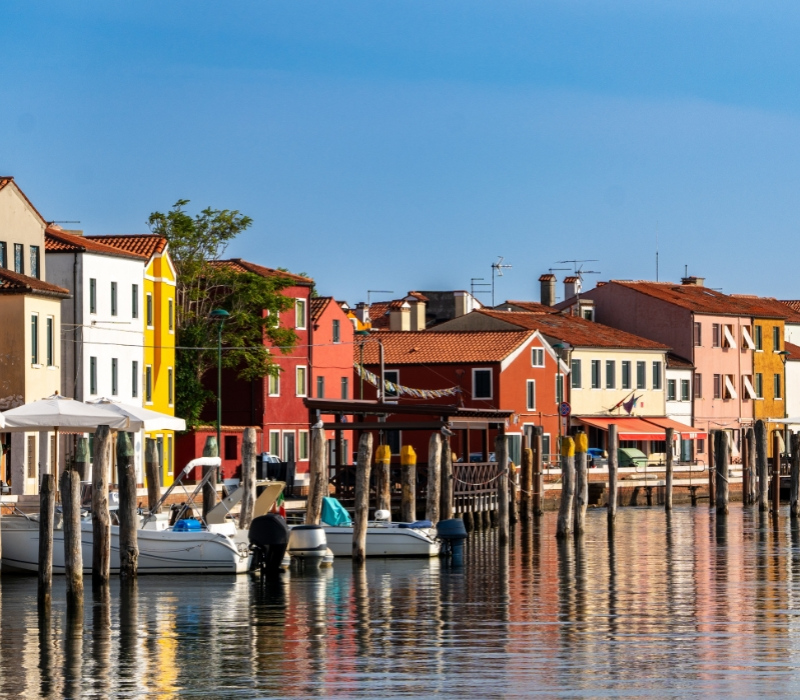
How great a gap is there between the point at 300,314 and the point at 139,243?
41.0ft

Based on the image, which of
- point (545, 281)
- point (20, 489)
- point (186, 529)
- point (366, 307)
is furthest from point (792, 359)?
point (186, 529)

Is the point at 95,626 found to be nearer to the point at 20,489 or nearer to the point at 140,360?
the point at 20,489

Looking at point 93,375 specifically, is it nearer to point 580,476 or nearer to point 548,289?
point 580,476

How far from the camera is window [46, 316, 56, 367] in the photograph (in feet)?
193

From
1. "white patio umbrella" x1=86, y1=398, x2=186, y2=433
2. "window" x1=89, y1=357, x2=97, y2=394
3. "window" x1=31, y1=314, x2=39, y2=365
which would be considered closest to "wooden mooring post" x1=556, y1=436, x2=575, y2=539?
"white patio umbrella" x1=86, y1=398, x2=186, y2=433

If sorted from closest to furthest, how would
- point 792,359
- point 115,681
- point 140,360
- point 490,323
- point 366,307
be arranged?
1. point 115,681
2. point 140,360
3. point 490,323
4. point 366,307
5. point 792,359

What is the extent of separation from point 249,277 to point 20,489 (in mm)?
20994

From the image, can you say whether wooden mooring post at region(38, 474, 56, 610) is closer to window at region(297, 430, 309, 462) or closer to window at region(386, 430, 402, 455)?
window at region(297, 430, 309, 462)

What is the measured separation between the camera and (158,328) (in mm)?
70000

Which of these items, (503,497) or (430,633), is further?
(503,497)

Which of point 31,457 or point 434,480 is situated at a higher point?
point 31,457

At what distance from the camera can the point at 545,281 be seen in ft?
351

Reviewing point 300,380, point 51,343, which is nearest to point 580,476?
point 51,343

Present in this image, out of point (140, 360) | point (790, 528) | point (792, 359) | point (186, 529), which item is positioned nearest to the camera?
point (186, 529)
